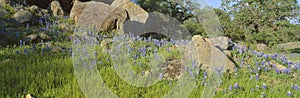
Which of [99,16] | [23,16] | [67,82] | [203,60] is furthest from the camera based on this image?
[99,16]

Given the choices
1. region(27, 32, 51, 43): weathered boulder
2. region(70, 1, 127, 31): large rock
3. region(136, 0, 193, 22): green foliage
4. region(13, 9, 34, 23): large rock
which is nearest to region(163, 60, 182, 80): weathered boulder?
region(27, 32, 51, 43): weathered boulder

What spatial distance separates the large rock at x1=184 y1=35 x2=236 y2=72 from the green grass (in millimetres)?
234

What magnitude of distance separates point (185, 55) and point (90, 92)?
2.55 meters

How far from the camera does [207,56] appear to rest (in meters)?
5.64

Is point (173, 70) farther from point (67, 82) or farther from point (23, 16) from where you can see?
point (23, 16)

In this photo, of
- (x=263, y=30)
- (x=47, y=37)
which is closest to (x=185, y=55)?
(x=47, y=37)

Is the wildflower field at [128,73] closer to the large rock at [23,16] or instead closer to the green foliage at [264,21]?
the large rock at [23,16]

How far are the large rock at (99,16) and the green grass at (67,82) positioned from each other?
5767mm

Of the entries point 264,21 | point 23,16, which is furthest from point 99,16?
point 264,21

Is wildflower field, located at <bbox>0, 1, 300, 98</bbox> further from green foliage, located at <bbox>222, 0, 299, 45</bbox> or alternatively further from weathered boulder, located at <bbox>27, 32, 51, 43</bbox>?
green foliage, located at <bbox>222, 0, 299, 45</bbox>

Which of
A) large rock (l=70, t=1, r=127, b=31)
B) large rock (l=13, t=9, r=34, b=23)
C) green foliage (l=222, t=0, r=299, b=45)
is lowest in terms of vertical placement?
green foliage (l=222, t=0, r=299, b=45)

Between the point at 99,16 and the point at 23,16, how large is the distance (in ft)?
9.02

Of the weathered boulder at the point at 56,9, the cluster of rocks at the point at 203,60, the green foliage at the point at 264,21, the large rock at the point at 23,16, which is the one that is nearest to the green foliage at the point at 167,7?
the green foliage at the point at 264,21

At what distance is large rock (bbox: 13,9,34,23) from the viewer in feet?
32.1
